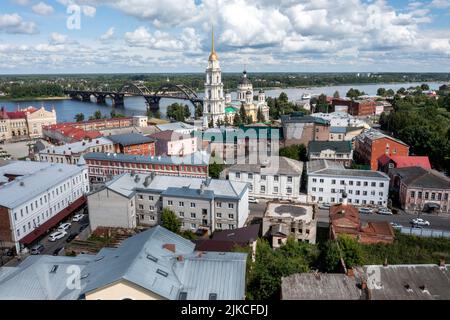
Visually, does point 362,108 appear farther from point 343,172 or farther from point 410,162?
point 343,172

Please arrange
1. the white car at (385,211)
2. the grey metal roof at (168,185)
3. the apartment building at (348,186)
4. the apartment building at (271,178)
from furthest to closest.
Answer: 1. the apartment building at (271,178)
2. the apartment building at (348,186)
3. the white car at (385,211)
4. the grey metal roof at (168,185)

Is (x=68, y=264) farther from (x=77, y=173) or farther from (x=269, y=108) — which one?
(x=269, y=108)

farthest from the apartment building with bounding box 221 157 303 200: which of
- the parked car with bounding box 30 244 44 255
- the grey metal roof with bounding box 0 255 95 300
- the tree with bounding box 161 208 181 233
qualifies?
the grey metal roof with bounding box 0 255 95 300

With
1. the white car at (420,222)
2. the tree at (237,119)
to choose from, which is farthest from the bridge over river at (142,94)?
the white car at (420,222)

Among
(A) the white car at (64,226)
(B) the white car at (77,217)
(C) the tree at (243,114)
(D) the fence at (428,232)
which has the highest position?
(C) the tree at (243,114)

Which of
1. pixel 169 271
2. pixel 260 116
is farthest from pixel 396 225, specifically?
pixel 260 116

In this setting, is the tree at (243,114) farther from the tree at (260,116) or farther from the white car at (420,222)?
the white car at (420,222)

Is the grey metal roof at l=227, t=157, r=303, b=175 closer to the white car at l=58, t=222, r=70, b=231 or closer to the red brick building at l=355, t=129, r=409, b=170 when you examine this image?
the red brick building at l=355, t=129, r=409, b=170
